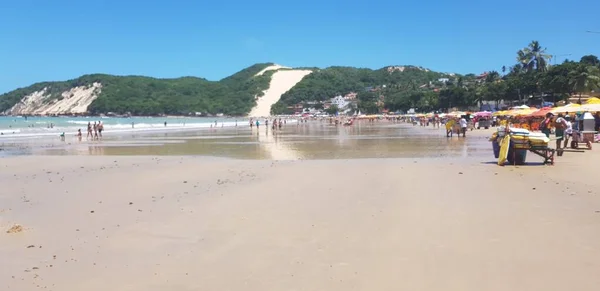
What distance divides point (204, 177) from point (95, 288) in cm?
840

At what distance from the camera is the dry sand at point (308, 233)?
17.1 feet

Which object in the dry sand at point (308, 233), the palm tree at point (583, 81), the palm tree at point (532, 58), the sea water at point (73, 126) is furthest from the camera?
the palm tree at point (532, 58)

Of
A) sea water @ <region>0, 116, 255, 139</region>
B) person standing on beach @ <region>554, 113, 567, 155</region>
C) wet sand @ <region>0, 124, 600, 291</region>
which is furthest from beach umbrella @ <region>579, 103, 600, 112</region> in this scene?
sea water @ <region>0, 116, 255, 139</region>

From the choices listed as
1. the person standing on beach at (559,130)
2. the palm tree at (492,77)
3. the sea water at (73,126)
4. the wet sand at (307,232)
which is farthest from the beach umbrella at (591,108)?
the palm tree at (492,77)

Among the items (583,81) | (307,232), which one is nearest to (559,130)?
(307,232)

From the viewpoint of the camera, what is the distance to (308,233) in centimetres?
703

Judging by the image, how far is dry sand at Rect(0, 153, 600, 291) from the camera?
522 cm

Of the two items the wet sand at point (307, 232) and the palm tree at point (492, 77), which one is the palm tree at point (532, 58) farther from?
the wet sand at point (307, 232)

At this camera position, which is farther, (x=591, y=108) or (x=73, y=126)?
(x=73, y=126)

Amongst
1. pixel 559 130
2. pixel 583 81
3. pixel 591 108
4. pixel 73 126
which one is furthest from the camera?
pixel 73 126

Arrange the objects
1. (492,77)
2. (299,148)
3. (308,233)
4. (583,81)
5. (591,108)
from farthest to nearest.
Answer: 1. (492,77)
2. (583,81)
3. (591,108)
4. (299,148)
5. (308,233)

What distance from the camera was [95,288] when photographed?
5.06 m

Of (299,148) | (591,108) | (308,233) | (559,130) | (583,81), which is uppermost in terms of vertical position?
(583,81)

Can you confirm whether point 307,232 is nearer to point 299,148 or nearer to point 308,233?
point 308,233
